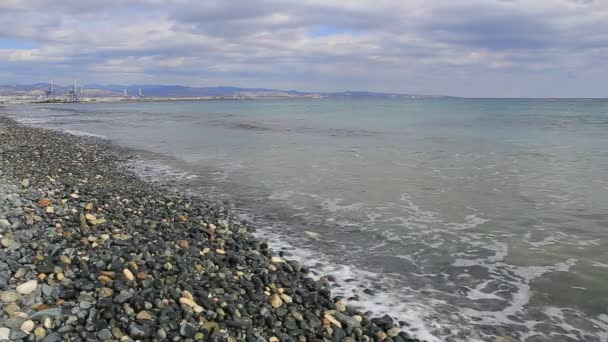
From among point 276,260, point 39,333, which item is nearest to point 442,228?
point 276,260

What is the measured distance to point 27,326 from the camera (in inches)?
208

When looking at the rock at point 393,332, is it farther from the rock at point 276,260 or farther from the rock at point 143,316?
the rock at point 143,316

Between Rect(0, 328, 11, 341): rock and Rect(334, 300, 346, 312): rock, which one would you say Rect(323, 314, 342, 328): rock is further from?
Rect(0, 328, 11, 341): rock

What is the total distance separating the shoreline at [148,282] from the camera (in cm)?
566

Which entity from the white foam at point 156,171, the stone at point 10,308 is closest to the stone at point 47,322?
the stone at point 10,308

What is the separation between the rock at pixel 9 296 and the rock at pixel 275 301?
3299mm

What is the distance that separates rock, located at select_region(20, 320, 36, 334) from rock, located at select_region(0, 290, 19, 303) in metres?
0.66

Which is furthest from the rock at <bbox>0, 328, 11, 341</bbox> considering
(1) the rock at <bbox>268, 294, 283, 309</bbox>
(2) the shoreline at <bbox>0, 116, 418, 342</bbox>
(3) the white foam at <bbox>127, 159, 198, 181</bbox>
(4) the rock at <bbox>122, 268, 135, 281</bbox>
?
(3) the white foam at <bbox>127, 159, 198, 181</bbox>

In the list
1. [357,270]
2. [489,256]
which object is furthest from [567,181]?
[357,270]

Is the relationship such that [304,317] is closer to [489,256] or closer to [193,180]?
[489,256]

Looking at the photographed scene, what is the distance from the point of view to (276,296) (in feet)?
22.8

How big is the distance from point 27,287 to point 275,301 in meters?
3.33

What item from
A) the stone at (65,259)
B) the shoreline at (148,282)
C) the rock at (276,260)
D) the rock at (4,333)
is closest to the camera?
the rock at (4,333)

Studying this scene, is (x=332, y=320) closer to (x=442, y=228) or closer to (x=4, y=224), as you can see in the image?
(x=4, y=224)
